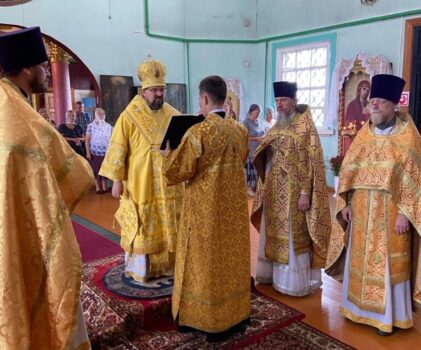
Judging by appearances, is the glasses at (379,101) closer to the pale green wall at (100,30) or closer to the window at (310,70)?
the window at (310,70)

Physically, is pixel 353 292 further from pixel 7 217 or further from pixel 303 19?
pixel 303 19

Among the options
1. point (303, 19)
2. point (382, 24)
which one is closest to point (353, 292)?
point (382, 24)

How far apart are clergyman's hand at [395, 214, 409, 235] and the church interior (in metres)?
2.29

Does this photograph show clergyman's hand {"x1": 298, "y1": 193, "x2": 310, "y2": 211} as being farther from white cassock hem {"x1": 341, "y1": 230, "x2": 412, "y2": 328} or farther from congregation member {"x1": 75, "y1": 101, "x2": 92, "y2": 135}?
congregation member {"x1": 75, "y1": 101, "x2": 92, "y2": 135}

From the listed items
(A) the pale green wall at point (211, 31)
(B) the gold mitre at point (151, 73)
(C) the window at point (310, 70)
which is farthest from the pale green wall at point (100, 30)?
(B) the gold mitre at point (151, 73)

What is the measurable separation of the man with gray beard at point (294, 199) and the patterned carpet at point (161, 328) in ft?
1.26

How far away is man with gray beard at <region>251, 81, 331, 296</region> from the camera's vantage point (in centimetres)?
350

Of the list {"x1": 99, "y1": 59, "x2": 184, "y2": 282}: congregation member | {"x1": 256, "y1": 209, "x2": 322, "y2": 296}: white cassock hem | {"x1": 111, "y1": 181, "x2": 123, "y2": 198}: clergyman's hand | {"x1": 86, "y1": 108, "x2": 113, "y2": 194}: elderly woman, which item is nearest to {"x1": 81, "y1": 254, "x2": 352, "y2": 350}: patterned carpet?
{"x1": 256, "y1": 209, "x2": 322, "y2": 296}: white cassock hem

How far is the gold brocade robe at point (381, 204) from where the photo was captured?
9.39ft

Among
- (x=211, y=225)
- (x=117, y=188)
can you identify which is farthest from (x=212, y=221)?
(x=117, y=188)

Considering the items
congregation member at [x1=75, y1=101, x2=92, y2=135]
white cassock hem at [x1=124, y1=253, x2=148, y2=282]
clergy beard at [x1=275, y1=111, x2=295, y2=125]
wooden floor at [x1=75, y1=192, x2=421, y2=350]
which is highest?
clergy beard at [x1=275, y1=111, x2=295, y2=125]

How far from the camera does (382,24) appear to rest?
24.2ft

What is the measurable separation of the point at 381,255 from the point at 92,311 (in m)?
2.12

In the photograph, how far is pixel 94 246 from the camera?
15.8ft
